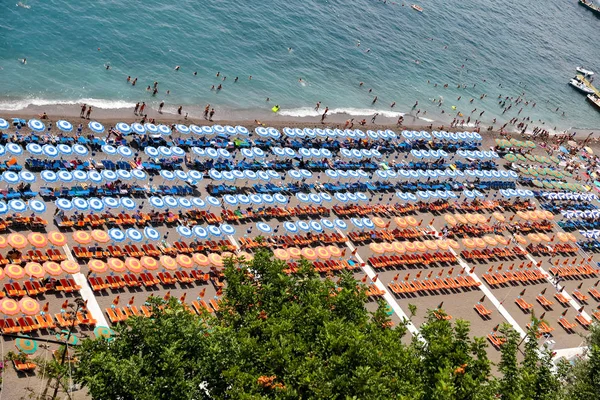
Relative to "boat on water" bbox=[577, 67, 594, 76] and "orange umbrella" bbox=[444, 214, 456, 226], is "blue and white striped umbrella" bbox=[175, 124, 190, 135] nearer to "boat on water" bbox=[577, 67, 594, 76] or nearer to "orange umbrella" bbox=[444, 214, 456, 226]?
"orange umbrella" bbox=[444, 214, 456, 226]

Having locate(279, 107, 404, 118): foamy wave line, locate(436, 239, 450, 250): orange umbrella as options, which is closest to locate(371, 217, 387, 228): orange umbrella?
locate(436, 239, 450, 250): orange umbrella

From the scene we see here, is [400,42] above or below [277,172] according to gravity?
above

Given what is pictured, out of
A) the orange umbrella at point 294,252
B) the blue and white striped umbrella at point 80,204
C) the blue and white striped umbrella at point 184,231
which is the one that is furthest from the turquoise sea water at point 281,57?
the orange umbrella at point 294,252

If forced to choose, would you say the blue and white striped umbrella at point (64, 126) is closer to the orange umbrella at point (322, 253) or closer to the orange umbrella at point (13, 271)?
the orange umbrella at point (13, 271)

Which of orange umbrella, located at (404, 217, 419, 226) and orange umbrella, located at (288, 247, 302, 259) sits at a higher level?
orange umbrella, located at (404, 217, 419, 226)

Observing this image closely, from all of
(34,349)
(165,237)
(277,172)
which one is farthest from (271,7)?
(34,349)

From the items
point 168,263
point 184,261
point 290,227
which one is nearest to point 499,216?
point 290,227

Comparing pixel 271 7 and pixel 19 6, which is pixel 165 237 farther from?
pixel 271 7
